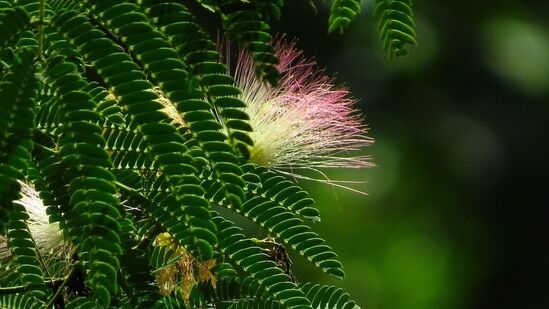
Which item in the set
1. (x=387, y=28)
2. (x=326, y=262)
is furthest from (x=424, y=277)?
(x=387, y=28)

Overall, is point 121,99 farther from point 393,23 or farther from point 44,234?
point 44,234

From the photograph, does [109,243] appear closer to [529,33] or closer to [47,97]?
[47,97]

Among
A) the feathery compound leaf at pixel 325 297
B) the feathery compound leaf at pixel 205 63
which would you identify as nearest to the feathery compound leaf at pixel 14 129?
the feathery compound leaf at pixel 205 63

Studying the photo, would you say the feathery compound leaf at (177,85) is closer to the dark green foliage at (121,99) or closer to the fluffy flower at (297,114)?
the dark green foliage at (121,99)

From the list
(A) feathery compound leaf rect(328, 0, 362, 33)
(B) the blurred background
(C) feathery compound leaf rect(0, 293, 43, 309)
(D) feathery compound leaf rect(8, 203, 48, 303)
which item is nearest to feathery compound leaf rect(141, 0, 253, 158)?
(A) feathery compound leaf rect(328, 0, 362, 33)

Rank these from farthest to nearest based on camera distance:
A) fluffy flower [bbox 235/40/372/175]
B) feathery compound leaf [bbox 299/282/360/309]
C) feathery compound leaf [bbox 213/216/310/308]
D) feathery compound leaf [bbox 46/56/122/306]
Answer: fluffy flower [bbox 235/40/372/175] < feathery compound leaf [bbox 299/282/360/309] < feathery compound leaf [bbox 213/216/310/308] < feathery compound leaf [bbox 46/56/122/306]

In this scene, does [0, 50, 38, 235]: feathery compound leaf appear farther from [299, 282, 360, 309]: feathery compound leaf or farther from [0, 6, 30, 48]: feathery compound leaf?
[299, 282, 360, 309]: feathery compound leaf
